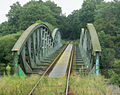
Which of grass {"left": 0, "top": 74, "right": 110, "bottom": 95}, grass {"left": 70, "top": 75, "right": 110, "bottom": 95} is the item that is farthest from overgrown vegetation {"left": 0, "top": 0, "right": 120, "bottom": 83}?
grass {"left": 0, "top": 74, "right": 110, "bottom": 95}

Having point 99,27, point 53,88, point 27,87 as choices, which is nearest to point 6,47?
point 99,27

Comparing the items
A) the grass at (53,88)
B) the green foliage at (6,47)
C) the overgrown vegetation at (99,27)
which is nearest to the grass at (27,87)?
the grass at (53,88)

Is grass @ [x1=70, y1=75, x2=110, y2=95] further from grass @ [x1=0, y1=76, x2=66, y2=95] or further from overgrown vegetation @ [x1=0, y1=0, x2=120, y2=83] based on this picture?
overgrown vegetation @ [x1=0, y1=0, x2=120, y2=83]

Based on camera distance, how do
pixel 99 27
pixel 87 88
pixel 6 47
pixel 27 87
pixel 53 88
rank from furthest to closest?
pixel 99 27 < pixel 6 47 < pixel 27 87 < pixel 53 88 < pixel 87 88

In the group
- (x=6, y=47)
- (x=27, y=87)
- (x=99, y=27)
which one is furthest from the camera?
(x=99, y=27)

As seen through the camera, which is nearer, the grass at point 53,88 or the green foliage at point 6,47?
the grass at point 53,88

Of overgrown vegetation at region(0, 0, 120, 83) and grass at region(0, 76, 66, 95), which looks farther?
overgrown vegetation at region(0, 0, 120, 83)

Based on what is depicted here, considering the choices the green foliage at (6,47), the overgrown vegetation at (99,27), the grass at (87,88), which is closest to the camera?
the grass at (87,88)

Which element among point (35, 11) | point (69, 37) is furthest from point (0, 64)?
point (69, 37)

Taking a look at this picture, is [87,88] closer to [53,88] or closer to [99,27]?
[53,88]

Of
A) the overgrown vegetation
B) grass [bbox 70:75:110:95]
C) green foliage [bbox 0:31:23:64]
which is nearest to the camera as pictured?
grass [bbox 70:75:110:95]

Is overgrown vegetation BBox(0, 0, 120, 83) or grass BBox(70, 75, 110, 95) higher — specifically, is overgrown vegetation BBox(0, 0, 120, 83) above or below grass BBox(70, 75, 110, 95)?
above

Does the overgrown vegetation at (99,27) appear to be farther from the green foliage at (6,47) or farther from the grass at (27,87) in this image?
the grass at (27,87)

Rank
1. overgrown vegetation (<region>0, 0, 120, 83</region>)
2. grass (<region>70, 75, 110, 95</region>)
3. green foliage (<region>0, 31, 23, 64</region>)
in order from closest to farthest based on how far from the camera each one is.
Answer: grass (<region>70, 75, 110, 95</region>) → green foliage (<region>0, 31, 23, 64</region>) → overgrown vegetation (<region>0, 0, 120, 83</region>)
